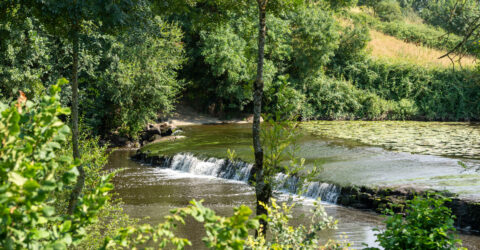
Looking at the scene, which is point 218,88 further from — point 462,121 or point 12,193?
point 12,193

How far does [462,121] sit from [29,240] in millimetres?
30233

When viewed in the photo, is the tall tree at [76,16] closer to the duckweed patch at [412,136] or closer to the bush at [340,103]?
the duckweed patch at [412,136]

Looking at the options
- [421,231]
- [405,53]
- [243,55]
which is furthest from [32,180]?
[405,53]

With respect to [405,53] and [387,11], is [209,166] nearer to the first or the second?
[405,53]

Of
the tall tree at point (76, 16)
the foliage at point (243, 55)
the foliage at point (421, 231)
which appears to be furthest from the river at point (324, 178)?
the foliage at point (243, 55)

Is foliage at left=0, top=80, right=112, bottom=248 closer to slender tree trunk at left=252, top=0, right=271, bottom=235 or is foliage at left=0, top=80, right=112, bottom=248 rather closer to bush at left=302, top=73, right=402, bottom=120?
slender tree trunk at left=252, top=0, right=271, bottom=235

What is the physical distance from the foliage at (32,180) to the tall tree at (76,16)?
104 inches

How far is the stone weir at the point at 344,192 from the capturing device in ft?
31.2

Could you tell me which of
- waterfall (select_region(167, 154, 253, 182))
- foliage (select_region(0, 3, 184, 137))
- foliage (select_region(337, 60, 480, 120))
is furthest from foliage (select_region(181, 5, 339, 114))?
waterfall (select_region(167, 154, 253, 182))

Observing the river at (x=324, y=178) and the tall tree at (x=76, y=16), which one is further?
the river at (x=324, y=178)

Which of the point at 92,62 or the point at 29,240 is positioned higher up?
the point at 92,62

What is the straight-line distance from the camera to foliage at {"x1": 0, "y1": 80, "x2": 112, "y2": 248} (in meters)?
1.95

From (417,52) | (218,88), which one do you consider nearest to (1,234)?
(218,88)

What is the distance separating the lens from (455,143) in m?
17.2
